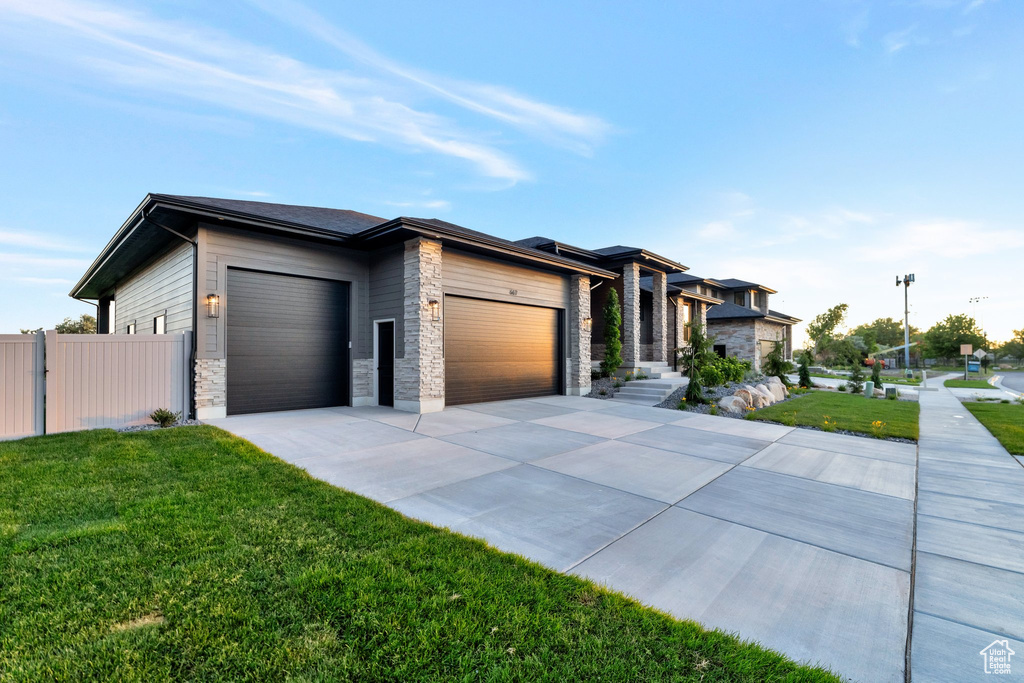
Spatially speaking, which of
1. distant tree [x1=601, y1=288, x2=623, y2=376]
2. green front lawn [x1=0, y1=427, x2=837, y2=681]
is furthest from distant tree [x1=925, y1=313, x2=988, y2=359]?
green front lawn [x1=0, y1=427, x2=837, y2=681]

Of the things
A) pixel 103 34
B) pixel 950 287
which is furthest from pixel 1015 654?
pixel 950 287

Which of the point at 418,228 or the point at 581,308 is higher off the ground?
the point at 418,228

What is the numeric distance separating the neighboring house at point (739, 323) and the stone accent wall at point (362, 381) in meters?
17.6

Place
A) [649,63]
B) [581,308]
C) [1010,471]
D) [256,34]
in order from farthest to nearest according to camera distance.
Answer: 1. [581,308]
2. [649,63]
3. [256,34]
4. [1010,471]

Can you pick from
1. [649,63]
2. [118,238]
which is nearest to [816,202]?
[649,63]

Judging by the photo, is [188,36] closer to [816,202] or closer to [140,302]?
[140,302]

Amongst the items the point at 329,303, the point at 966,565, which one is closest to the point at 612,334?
the point at 329,303

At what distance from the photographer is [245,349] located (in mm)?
8516

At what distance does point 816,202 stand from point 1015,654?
14556 mm

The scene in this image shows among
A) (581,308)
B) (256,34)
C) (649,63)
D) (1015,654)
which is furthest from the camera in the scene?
(581,308)

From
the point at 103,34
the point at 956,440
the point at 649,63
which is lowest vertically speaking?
the point at 956,440

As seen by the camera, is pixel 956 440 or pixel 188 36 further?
pixel 188 36

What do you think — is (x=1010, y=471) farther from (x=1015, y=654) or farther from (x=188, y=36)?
(x=188, y=36)

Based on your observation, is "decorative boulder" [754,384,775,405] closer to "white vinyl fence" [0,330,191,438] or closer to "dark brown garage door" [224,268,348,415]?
"dark brown garage door" [224,268,348,415]
